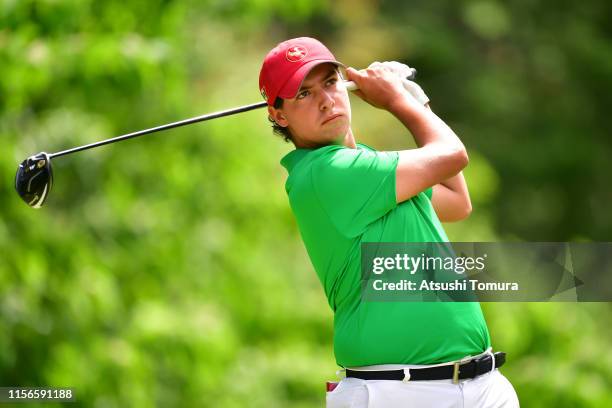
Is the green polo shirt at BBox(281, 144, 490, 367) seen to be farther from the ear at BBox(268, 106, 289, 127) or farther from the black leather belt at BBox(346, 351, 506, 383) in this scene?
the ear at BBox(268, 106, 289, 127)

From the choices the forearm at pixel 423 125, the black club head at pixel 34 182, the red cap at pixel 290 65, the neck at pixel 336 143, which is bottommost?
the forearm at pixel 423 125

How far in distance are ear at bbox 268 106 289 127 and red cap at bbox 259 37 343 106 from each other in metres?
0.03

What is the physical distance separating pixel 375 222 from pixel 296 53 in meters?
0.47

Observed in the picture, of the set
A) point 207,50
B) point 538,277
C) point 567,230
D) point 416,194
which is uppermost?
point 207,50

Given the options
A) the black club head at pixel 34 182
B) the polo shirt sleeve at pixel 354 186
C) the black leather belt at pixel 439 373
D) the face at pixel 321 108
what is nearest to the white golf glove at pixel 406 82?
the face at pixel 321 108

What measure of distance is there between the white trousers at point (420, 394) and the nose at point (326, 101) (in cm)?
69

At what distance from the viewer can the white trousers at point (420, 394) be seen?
2.78 metres

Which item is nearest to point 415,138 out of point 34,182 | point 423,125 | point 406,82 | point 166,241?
point 423,125

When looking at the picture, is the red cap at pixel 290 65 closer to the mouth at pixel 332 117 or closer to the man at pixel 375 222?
→ the man at pixel 375 222

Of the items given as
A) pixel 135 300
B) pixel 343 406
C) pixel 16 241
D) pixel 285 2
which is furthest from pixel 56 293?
pixel 343 406

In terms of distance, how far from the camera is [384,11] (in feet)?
56.3

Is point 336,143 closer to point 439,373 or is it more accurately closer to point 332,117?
point 332,117

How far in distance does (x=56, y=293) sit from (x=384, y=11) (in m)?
11.4

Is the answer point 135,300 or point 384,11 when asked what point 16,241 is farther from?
point 384,11
